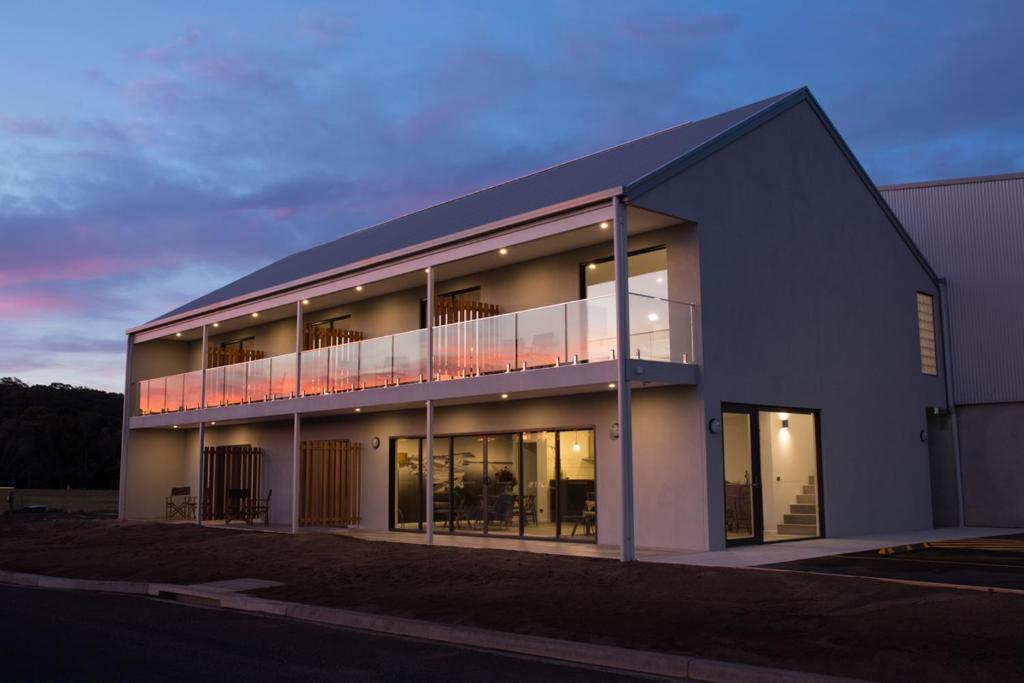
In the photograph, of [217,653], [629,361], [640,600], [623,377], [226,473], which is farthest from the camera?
[226,473]

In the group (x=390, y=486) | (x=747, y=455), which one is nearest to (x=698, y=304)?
(x=747, y=455)

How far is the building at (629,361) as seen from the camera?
1614cm

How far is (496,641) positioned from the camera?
909 centimetres

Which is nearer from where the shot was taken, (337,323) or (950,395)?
(950,395)

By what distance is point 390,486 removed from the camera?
2200 cm

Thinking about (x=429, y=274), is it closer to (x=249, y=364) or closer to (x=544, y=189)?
(x=544, y=189)

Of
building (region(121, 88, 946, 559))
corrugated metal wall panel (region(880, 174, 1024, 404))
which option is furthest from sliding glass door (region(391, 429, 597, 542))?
corrugated metal wall panel (region(880, 174, 1024, 404))

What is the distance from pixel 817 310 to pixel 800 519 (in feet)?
13.7

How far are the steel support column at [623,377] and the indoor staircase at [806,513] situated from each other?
4835mm

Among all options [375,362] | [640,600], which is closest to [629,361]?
[640,600]

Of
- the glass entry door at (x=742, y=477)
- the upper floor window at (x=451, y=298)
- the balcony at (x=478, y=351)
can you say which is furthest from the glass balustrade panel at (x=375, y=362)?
the glass entry door at (x=742, y=477)

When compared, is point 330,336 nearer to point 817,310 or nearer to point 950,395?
point 817,310

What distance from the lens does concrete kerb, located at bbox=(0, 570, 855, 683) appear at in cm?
746

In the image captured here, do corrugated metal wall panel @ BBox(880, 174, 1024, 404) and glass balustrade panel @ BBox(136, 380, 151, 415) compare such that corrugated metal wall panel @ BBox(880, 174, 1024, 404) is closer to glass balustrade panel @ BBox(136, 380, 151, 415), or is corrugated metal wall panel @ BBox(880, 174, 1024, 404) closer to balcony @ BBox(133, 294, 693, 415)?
balcony @ BBox(133, 294, 693, 415)
